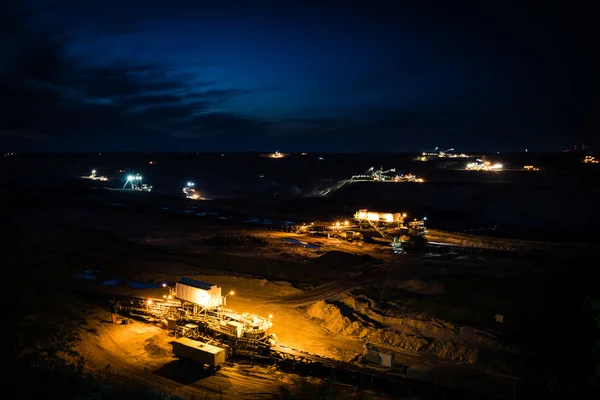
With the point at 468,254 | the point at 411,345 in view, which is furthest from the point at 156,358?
the point at 468,254

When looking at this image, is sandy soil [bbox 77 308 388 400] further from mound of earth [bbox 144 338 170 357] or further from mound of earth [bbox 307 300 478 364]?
mound of earth [bbox 307 300 478 364]

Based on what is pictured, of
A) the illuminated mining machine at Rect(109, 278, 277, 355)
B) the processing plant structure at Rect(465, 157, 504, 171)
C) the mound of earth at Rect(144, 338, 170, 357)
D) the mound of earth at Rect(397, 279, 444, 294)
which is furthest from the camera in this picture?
the processing plant structure at Rect(465, 157, 504, 171)

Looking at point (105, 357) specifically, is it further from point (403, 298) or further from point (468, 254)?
point (468, 254)

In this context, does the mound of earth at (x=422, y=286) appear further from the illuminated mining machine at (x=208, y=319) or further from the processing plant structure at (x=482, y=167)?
the processing plant structure at (x=482, y=167)

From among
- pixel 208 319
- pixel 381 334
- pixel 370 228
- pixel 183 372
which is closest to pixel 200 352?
pixel 183 372

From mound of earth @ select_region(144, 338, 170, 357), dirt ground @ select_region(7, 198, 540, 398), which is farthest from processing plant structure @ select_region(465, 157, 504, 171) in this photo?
mound of earth @ select_region(144, 338, 170, 357)
